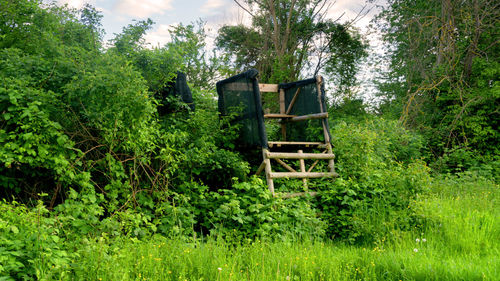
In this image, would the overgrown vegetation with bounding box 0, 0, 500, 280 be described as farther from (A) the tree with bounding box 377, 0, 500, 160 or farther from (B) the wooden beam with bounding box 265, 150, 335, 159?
(A) the tree with bounding box 377, 0, 500, 160

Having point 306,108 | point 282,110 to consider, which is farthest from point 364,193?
point 282,110

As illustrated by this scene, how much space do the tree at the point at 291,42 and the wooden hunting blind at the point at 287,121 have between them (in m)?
8.11

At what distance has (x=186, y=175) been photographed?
19.9 feet

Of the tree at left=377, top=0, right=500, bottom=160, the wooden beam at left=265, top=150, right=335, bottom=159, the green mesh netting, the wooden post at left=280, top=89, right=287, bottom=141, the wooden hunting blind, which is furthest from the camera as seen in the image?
the tree at left=377, top=0, right=500, bottom=160

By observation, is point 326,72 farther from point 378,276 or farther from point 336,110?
point 378,276

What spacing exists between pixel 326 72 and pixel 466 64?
8.97 metres

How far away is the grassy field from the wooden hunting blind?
6.84 feet

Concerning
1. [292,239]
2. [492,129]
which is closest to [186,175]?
[292,239]

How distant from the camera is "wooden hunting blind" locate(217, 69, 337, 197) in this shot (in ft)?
21.4

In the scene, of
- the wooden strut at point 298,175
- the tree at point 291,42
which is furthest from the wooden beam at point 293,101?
the tree at point 291,42

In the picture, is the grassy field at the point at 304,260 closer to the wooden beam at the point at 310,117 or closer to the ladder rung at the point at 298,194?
the ladder rung at the point at 298,194

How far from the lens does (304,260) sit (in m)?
3.61

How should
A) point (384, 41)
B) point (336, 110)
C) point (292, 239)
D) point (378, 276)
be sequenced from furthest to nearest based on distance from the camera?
point (336, 110)
point (384, 41)
point (292, 239)
point (378, 276)

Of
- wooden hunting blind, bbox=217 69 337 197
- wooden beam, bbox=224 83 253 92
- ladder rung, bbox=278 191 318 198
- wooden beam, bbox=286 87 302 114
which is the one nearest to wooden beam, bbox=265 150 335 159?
wooden hunting blind, bbox=217 69 337 197
